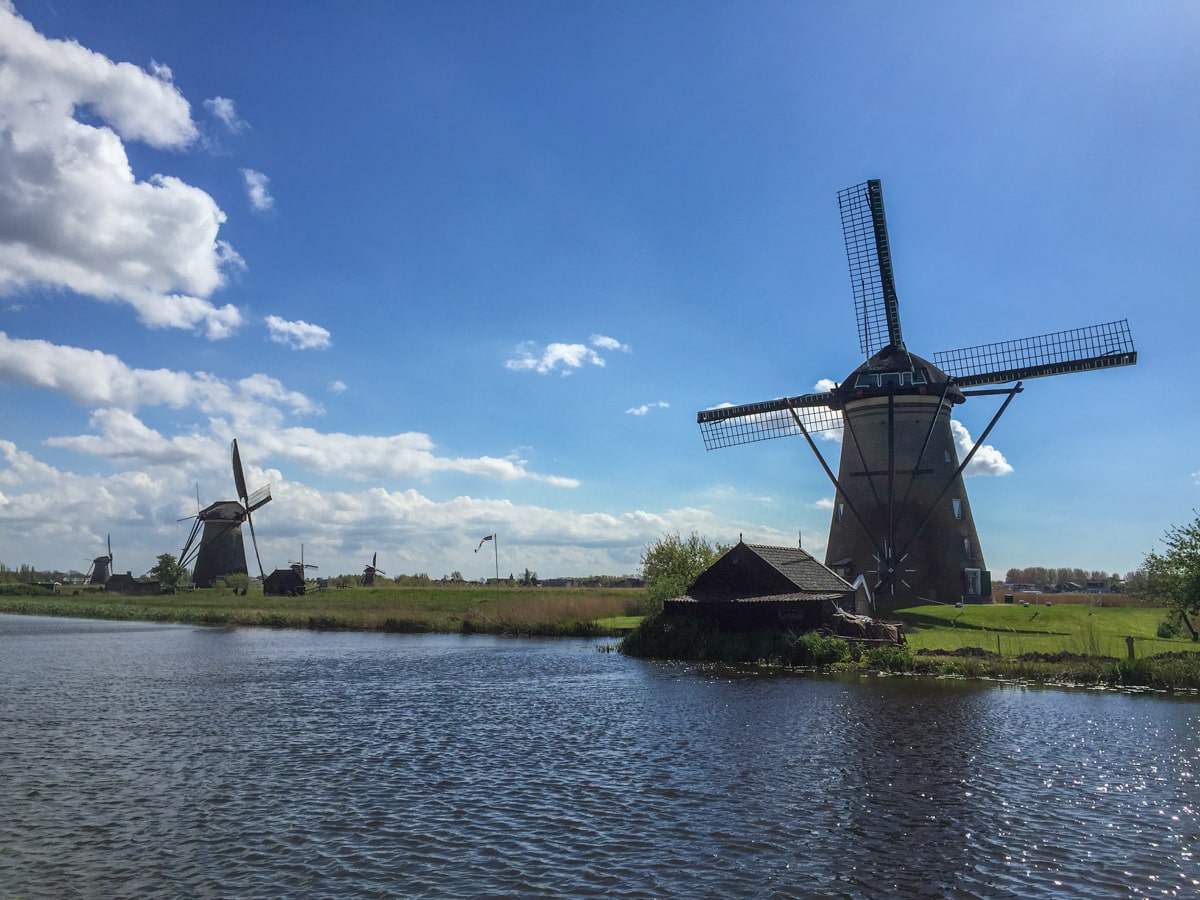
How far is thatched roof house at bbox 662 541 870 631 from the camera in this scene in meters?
33.0

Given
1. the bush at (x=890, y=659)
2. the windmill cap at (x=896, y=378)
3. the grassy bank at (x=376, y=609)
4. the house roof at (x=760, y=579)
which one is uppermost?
the windmill cap at (x=896, y=378)

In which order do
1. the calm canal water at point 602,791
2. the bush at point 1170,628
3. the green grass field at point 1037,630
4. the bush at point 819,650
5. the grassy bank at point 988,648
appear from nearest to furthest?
the calm canal water at point 602,791 < the grassy bank at point 988,648 < the green grass field at point 1037,630 < the bush at point 819,650 < the bush at point 1170,628

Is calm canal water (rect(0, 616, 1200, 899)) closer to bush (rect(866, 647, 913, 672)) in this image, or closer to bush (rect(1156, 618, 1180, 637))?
bush (rect(866, 647, 913, 672))

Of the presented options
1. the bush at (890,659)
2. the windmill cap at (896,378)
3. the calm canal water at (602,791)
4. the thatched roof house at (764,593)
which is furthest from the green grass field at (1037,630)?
the windmill cap at (896,378)

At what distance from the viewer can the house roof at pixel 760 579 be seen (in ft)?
112

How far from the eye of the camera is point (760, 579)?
34.7 meters

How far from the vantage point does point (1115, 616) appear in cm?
4016

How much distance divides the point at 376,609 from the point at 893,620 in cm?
3927

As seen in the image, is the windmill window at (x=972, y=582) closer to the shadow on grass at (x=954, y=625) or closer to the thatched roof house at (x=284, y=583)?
the shadow on grass at (x=954, y=625)

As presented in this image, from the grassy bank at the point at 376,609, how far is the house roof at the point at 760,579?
401 inches

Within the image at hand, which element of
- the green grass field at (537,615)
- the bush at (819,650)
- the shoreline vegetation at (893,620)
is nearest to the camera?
the shoreline vegetation at (893,620)

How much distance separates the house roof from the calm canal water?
7302 millimetres

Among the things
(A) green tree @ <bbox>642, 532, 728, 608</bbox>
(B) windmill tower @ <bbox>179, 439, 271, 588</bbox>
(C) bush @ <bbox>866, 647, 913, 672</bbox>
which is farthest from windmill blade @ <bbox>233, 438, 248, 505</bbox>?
(C) bush @ <bbox>866, 647, 913, 672</bbox>

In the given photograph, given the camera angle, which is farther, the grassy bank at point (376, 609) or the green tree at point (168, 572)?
the green tree at point (168, 572)
